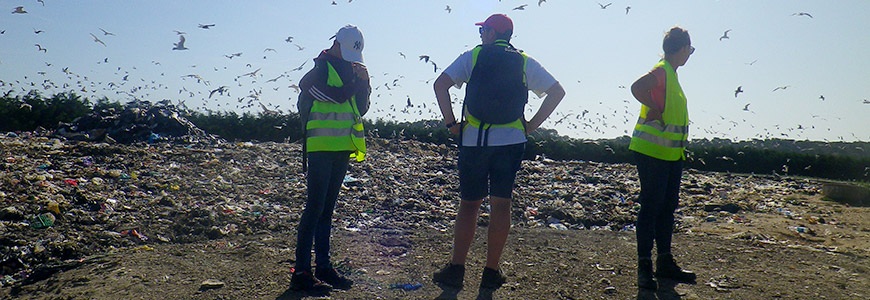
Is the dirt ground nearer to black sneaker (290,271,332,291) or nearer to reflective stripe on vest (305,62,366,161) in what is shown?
black sneaker (290,271,332,291)

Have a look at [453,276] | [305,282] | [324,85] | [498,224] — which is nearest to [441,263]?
[453,276]

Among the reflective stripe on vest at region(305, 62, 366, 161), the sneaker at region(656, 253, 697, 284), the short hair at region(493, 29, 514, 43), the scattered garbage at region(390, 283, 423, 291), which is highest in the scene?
the short hair at region(493, 29, 514, 43)

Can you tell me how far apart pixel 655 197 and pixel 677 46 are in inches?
32.9

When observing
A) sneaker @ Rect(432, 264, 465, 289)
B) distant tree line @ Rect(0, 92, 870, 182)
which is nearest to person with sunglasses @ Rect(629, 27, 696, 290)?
sneaker @ Rect(432, 264, 465, 289)

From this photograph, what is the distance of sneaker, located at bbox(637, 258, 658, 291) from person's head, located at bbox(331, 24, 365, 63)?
6.07ft

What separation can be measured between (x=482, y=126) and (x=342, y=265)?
126cm

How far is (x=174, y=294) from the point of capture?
9.62 ft

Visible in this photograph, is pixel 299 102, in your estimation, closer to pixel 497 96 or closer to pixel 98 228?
pixel 497 96

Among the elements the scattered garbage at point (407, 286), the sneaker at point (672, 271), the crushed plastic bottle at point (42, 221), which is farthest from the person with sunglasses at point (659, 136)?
the crushed plastic bottle at point (42, 221)

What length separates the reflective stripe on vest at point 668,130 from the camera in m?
3.24

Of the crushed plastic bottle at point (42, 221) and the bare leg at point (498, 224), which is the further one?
the crushed plastic bottle at point (42, 221)

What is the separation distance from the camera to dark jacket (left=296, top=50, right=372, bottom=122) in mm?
2893

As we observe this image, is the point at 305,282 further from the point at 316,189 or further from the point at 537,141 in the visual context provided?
the point at 537,141

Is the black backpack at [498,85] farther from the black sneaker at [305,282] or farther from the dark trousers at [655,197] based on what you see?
the black sneaker at [305,282]
